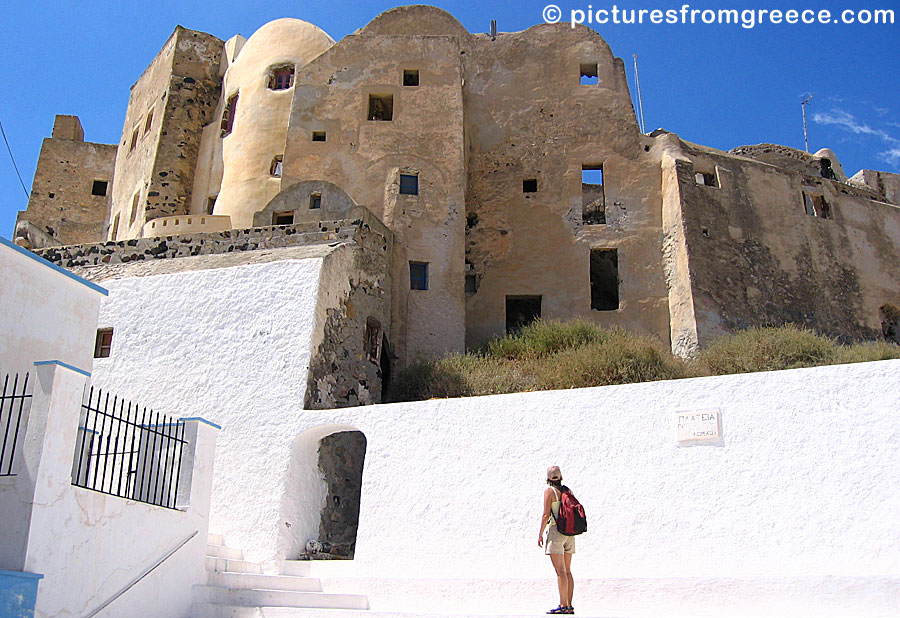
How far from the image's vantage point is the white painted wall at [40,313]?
891 centimetres

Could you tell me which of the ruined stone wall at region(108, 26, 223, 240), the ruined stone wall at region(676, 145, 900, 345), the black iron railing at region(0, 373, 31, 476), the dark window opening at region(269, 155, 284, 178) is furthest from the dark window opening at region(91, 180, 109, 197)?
the black iron railing at region(0, 373, 31, 476)

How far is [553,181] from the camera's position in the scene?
20859mm

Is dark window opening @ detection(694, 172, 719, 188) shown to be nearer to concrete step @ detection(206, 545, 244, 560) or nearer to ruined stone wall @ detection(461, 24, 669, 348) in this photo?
ruined stone wall @ detection(461, 24, 669, 348)

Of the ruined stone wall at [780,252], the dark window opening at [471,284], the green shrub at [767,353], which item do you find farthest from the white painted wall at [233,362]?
the ruined stone wall at [780,252]

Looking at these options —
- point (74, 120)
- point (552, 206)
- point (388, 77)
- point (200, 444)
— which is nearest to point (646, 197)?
point (552, 206)

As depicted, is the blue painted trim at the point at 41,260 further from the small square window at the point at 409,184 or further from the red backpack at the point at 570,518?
the small square window at the point at 409,184

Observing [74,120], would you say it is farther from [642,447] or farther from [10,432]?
[642,447]

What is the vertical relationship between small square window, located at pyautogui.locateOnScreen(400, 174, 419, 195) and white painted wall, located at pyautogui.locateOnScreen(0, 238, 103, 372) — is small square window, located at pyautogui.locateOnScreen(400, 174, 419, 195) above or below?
above

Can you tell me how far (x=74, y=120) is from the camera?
97.7 ft

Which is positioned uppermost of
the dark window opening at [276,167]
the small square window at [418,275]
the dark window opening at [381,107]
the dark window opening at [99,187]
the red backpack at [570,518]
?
the dark window opening at [99,187]

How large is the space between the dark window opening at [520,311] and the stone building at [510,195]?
72 millimetres

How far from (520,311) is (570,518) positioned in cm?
1332

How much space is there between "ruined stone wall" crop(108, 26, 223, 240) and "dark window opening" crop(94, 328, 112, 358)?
1066cm

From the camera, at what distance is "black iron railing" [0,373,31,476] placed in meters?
7.22
